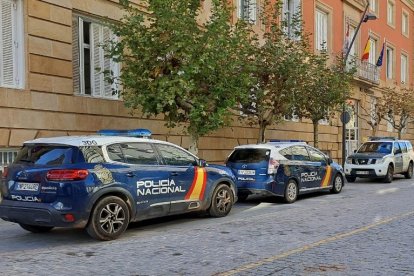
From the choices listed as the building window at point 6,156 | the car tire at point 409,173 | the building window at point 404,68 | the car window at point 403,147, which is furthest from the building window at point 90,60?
the building window at point 404,68

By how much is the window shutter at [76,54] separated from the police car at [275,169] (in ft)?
16.3

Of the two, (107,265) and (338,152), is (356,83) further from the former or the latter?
(107,265)

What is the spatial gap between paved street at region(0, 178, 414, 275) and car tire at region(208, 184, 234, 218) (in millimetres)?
232

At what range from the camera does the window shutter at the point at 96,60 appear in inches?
601

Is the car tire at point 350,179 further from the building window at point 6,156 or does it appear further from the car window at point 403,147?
the building window at point 6,156

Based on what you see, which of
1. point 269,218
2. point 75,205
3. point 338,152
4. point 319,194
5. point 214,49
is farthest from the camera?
point 338,152

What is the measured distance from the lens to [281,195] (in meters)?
12.6

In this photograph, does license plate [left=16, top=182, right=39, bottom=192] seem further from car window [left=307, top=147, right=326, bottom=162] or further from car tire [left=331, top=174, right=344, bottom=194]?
car tire [left=331, top=174, right=344, bottom=194]

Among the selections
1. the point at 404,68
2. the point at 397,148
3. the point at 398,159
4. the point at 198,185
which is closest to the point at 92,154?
the point at 198,185

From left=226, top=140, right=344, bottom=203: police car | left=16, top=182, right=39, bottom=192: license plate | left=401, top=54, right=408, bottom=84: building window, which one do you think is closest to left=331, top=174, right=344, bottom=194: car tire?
left=226, top=140, right=344, bottom=203: police car

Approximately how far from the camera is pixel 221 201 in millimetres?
10281

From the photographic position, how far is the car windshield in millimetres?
19938

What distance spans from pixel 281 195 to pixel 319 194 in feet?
9.28

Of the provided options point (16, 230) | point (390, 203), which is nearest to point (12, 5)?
point (16, 230)
